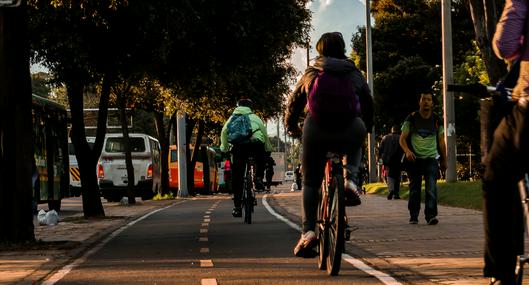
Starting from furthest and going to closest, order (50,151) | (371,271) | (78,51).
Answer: (50,151), (78,51), (371,271)

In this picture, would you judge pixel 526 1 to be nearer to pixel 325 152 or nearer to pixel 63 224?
pixel 325 152

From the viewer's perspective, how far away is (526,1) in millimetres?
4641

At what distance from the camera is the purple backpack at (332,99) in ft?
25.4

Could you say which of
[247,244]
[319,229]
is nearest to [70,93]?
[247,244]

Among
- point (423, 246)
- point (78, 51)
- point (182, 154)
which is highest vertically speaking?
point (78, 51)

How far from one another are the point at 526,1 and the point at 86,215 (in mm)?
16883

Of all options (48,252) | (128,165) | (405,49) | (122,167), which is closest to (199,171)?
(405,49)

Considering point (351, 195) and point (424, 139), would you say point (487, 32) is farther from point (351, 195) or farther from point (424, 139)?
point (351, 195)

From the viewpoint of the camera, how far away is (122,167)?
121ft

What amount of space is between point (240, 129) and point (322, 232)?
6.66 m

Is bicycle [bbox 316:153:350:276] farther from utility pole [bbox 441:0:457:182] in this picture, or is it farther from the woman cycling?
utility pole [bbox 441:0:457:182]

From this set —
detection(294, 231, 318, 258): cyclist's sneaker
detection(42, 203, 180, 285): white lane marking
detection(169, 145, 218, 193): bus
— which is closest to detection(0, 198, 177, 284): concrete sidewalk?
detection(42, 203, 180, 285): white lane marking

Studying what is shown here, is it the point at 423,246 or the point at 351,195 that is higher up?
the point at 351,195

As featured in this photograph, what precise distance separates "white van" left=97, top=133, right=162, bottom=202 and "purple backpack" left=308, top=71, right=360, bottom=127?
2929cm
